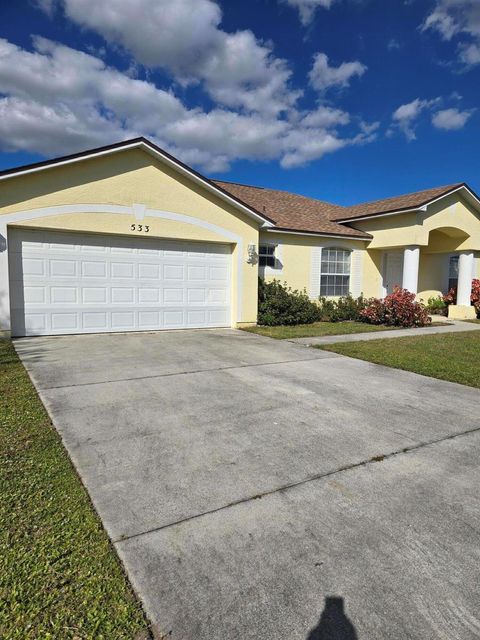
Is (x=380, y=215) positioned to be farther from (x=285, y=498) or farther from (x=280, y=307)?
(x=285, y=498)

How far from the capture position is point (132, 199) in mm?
10586

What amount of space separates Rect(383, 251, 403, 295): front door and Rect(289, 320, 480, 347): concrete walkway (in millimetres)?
3128

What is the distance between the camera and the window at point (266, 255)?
46.1 feet

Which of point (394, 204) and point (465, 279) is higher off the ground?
point (394, 204)

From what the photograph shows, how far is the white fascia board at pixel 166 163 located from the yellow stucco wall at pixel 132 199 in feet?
0.47

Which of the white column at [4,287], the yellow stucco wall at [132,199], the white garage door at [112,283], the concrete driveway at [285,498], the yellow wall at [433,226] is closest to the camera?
the concrete driveway at [285,498]

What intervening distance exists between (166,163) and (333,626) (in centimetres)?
1118

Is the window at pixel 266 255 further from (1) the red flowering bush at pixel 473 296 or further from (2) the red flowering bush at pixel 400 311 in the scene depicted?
(1) the red flowering bush at pixel 473 296

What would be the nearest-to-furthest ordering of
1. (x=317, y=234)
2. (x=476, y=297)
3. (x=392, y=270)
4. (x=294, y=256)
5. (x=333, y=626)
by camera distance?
(x=333, y=626) < (x=294, y=256) < (x=317, y=234) < (x=392, y=270) < (x=476, y=297)

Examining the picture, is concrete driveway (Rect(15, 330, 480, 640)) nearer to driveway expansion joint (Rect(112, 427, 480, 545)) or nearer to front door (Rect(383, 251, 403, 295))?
driveway expansion joint (Rect(112, 427, 480, 545))

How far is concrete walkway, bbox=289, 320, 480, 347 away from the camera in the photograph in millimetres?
10500

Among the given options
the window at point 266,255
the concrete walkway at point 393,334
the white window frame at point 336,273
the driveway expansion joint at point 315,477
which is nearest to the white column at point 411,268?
the concrete walkway at point 393,334

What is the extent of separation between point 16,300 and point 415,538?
388 inches

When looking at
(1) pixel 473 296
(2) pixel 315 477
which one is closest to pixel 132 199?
(2) pixel 315 477
